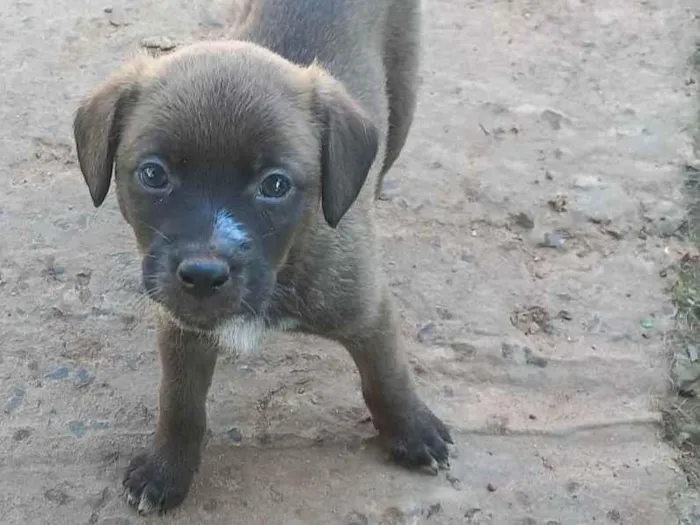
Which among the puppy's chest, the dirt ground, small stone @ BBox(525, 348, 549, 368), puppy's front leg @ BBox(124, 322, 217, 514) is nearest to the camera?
the puppy's chest

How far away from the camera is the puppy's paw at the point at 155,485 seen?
12.4ft

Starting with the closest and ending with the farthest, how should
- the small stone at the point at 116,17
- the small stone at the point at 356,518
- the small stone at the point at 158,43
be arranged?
the small stone at the point at 356,518 → the small stone at the point at 158,43 → the small stone at the point at 116,17

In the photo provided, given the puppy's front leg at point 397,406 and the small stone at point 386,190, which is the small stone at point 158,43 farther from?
the puppy's front leg at point 397,406

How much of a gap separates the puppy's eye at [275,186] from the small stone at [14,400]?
154cm

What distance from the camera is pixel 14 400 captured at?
409 centimetres

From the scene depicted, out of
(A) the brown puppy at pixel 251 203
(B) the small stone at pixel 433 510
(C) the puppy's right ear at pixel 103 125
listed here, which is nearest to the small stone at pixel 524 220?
(A) the brown puppy at pixel 251 203

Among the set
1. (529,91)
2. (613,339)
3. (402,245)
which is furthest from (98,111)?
(529,91)

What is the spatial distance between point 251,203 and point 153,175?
261 mm

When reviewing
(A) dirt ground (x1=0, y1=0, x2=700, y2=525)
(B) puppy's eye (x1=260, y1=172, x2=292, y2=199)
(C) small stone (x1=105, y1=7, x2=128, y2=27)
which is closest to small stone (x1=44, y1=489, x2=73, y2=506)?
(A) dirt ground (x1=0, y1=0, x2=700, y2=525)

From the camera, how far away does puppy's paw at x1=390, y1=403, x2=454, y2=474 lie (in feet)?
12.8

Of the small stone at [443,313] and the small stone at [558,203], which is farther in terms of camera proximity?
the small stone at [558,203]

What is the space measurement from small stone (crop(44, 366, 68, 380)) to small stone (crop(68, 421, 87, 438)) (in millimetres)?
205

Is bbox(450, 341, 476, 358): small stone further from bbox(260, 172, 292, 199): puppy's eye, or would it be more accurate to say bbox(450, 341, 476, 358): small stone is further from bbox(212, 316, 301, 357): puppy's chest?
bbox(260, 172, 292, 199): puppy's eye

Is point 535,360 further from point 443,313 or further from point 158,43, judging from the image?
point 158,43
